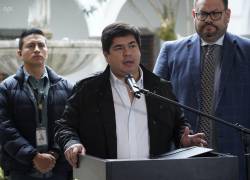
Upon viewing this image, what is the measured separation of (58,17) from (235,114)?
10.4m

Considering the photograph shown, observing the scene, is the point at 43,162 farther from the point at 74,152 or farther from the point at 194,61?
the point at 74,152

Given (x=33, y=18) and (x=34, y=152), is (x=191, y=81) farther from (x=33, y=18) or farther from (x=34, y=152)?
(x=33, y=18)

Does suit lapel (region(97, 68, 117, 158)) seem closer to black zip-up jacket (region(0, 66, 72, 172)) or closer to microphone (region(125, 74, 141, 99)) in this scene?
microphone (region(125, 74, 141, 99))

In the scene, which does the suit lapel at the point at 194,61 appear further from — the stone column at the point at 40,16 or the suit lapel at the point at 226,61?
the stone column at the point at 40,16

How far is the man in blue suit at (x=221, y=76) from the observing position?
12.8ft

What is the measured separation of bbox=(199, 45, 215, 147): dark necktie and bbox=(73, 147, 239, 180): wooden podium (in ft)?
3.19

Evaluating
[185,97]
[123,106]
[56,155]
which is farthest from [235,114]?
[56,155]

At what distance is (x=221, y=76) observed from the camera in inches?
156

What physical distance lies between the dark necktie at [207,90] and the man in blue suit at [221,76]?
2cm

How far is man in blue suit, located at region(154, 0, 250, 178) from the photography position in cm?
391

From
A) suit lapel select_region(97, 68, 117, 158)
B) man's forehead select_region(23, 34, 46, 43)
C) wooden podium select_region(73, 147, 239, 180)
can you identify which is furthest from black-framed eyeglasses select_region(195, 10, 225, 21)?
man's forehead select_region(23, 34, 46, 43)

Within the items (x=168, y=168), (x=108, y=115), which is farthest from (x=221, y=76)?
(x=168, y=168)

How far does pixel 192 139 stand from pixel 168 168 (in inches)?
20.1

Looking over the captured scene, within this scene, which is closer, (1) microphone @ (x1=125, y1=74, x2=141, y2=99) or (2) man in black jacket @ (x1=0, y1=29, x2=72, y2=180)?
(1) microphone @ (x1=125, y1=74, x2=141, y2=99)
